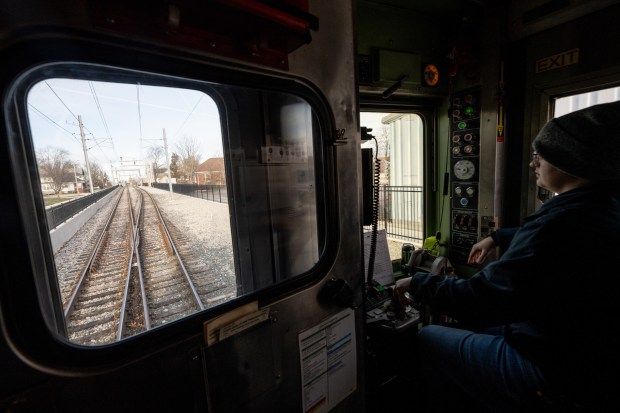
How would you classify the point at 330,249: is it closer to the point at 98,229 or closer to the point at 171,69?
the point at 171,69

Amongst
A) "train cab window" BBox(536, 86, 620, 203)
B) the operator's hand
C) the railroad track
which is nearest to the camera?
the railroad track

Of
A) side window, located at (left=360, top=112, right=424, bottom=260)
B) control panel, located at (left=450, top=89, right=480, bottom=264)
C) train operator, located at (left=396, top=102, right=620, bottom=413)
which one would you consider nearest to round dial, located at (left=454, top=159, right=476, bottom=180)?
control panel, located at (left=450, top=89, right=480, bottom=264)

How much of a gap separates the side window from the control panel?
306 mm

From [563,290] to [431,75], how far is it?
6.90 feet

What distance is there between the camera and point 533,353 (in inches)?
46.3

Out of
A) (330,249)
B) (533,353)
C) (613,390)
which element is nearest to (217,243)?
(330,249)

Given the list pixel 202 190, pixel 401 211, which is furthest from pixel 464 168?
pixel 202 190

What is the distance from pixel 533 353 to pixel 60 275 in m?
1.79

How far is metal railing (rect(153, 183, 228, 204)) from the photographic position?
4.48ft

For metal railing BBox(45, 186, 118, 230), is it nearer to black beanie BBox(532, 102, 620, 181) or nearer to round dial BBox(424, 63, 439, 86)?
black beanie BBox(532, 102, 620, 181)

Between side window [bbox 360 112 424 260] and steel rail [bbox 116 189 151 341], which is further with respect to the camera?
side window [bbox 360 112 424 260]

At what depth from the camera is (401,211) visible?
3863 mm

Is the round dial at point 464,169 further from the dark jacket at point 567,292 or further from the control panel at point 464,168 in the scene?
the dark jacket at point 567,292

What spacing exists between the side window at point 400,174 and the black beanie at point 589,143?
58.8 inches
